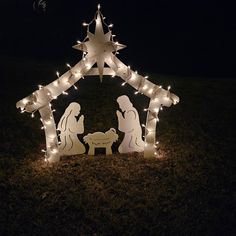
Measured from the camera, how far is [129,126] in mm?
6531

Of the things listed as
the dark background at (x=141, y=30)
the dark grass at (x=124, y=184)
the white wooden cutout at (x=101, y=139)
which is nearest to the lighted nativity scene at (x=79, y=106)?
the white wooden cutout at (x=101, y=139)

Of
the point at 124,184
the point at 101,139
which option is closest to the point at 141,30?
the point at 101,139

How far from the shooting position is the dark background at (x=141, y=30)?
17672mm

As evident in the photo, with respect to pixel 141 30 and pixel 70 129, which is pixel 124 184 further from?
pixel 141 30

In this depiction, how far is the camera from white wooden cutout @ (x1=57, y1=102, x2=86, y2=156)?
637cm

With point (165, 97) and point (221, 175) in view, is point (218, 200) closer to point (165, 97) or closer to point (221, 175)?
point (221, 175)

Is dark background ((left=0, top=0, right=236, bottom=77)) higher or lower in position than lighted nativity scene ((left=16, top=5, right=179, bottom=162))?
higher

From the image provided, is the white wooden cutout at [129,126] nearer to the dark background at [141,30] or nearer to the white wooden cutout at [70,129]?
the white wooden cutout at [70,129]

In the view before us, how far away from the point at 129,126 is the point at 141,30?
537 inches

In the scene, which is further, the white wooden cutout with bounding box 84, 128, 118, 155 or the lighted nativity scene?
the white wooden cutout with bounding box 84, 128, 118, 155

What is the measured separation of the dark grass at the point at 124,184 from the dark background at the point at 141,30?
890cm

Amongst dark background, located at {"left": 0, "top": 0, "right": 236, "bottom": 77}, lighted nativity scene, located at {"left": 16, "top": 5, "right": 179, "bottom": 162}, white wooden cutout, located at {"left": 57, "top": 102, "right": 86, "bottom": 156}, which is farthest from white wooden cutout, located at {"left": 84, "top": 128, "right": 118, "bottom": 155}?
dark background, located at {"left": 0, "top": 0, "right": 236, "bottom": 77}

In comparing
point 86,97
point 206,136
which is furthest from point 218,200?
point 86,97

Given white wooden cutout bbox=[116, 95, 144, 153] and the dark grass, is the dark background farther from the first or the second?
white wooden cutout bbox=[116, 95, 144, 153]
